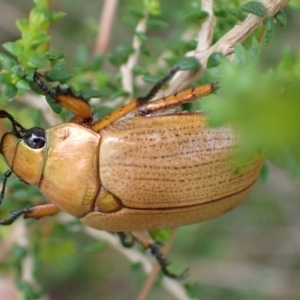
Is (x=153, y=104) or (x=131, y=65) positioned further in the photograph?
(x=131, y=65)

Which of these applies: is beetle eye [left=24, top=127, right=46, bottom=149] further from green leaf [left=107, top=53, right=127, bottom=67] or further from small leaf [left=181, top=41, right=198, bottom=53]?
small leaf [left=181, top=41, right=198, bottom=53]

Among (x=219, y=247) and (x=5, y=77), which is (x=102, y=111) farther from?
(x=219, y=247)

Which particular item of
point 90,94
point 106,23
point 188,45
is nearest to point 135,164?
point 90,94

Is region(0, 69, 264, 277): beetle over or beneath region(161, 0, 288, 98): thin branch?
beneath

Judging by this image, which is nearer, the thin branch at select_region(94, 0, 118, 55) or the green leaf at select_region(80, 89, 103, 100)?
the green leaf at select_region(80, 89, 103, 100)

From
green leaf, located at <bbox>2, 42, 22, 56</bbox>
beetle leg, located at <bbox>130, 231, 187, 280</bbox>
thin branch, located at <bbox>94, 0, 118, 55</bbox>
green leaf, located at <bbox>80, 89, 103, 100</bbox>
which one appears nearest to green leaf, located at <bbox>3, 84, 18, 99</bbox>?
green leaf, located at <bbox>2, 42, 22, 56</bbox>
